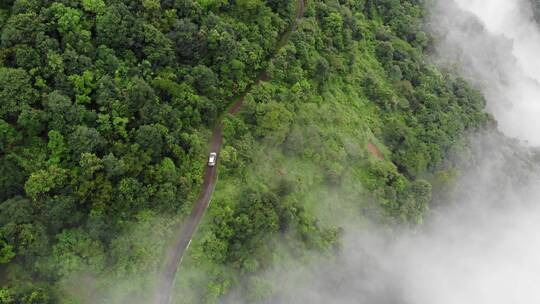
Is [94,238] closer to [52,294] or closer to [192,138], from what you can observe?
[52,294]

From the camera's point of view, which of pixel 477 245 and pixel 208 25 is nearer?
pixel 208 25

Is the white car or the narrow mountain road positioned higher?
the white car

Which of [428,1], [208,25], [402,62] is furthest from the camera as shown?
[428,1]

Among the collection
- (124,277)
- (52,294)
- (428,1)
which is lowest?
(52,294)

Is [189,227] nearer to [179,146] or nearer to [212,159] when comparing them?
[212,159]

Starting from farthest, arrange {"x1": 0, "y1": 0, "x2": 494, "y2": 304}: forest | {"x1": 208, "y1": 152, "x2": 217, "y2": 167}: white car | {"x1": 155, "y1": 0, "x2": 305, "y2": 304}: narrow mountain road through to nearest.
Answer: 1. {"x1": 208, "y1": 152, "x2": 217, "y2": 167}: white car
2. {"x1": 155, "y1": 0, "x2": 305, "y2": 304}: narrow mountain road
3. {"x1": 0, "y1": 0, "x2": 494, "y2": 304}: forest

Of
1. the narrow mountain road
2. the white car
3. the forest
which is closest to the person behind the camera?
the forest

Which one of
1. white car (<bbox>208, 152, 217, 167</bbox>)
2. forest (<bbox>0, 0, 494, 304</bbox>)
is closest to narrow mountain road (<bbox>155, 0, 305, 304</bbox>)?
white car (<bbox>208, 152, 217, 167</bbox>)

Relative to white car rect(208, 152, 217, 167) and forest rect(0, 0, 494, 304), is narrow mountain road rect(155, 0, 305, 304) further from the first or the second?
forest rect(0, 0, 494, 304)

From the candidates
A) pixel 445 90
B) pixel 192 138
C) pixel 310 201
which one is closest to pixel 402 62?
A: pixel 445 90
